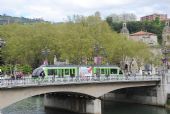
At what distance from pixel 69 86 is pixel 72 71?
815 cm

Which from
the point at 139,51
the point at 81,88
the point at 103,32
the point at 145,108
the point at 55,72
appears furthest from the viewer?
the point at 139,51

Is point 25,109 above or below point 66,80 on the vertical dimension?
below

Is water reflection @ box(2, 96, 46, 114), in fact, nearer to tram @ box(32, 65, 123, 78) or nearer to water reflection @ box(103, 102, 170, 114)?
tram @ box(32, 65, 123, 78)

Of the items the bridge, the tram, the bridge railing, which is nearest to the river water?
the bridge

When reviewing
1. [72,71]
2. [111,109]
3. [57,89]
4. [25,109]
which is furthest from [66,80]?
[111,109]

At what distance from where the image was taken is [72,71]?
60188 millimetres

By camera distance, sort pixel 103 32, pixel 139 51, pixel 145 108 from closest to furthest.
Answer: pixel 145 108 < pixel 103 32 < pixel 139 51

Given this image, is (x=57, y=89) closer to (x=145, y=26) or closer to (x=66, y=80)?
(x=66, y=80)

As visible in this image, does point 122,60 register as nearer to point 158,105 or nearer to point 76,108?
point 158,105

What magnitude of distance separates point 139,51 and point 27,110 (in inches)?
1534

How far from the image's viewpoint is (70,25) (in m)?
87.2

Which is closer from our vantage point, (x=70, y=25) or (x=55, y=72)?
(x=55, y=72)

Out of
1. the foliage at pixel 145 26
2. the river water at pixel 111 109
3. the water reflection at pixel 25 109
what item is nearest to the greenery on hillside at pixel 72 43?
the water reflection at pixel 25 109

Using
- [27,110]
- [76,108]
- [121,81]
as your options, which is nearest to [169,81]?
[121,81]
